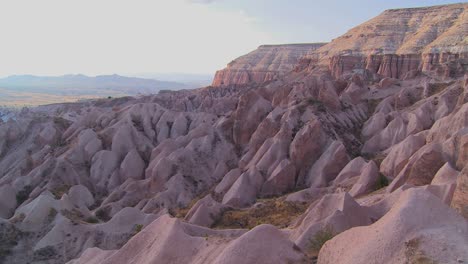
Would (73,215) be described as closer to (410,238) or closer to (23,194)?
(23,194)

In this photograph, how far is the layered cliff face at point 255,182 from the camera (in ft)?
44.9

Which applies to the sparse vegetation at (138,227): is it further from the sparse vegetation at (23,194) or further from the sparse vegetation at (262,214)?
the sparse vegetation at (23,194)

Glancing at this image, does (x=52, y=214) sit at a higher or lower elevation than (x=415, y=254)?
lower

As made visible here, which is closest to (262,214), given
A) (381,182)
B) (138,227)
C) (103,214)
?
(381,182)

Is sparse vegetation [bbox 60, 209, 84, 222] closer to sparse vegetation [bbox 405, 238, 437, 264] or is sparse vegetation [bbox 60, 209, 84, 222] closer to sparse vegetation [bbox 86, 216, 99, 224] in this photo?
sparse vegetation [bbox 86, 216, 99, 224]

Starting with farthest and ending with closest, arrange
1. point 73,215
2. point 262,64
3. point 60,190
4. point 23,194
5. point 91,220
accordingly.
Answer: point 262,64, point 60,190, point 23,194, point 91,220, point 73,215

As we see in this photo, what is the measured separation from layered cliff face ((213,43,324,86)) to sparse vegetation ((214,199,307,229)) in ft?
345

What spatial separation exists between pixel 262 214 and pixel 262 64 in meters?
135

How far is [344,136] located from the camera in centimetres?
4041

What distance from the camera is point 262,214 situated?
90.7ft

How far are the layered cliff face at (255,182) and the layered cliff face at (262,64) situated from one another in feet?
259

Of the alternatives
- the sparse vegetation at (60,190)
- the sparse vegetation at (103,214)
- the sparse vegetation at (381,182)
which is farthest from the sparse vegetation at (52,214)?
the sparse vegetation at (381,182)

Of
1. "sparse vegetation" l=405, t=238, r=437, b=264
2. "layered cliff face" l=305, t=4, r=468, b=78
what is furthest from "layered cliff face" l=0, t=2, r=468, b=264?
"layered cliff face" l=305, t=4, r=468, b=78

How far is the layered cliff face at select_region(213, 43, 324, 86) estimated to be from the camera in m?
141
